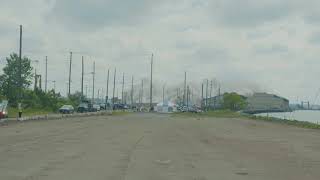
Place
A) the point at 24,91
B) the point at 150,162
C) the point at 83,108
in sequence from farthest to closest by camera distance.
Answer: the point at 83,108, the point at 24,91, the point at 150,162

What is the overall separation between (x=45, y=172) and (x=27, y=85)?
348 ft

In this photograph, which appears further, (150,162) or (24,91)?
(24,91)

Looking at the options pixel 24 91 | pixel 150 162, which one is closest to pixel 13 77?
pixel 24 91

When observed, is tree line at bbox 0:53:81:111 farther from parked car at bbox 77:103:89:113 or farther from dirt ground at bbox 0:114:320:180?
dirt ground at bbox 0:114:320:180

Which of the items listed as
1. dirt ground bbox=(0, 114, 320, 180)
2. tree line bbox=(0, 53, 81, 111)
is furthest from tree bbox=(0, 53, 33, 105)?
dirt ground bbox=(0, 114, 320, 180)

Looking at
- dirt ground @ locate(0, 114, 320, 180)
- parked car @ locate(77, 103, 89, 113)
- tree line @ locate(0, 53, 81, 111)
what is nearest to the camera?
dirt ground @ locate(0, 114, 320, 180)

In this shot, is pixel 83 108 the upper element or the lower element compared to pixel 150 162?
upper

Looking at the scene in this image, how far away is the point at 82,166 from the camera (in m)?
18.5

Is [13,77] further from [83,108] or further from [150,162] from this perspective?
[150,162]

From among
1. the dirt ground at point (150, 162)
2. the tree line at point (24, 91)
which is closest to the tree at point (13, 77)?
the tree line at point (24, 91)

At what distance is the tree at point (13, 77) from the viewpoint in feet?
325

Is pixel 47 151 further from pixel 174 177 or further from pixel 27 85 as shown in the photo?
pixel 27 85

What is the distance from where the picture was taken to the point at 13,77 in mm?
113750

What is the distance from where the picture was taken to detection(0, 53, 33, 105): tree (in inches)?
3898
